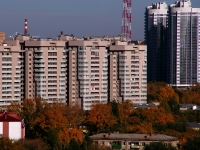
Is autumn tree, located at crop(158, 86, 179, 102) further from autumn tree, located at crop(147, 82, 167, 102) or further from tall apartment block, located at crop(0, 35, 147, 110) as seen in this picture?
tall apartment block, located at crop(0, 35, 147, 110)

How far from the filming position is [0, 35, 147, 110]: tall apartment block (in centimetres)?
3581

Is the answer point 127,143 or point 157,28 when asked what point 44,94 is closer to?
point 127,143

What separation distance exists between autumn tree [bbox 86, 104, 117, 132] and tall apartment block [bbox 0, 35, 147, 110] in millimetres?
4674

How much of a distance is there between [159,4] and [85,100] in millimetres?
26320

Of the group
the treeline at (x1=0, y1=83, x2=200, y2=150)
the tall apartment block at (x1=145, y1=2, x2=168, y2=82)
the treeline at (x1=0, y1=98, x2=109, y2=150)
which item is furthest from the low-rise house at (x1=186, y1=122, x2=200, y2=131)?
the tall apartment block at (x1=145, y1=2, x2=168, y2=82)

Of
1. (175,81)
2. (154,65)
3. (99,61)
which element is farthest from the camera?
(154,65)

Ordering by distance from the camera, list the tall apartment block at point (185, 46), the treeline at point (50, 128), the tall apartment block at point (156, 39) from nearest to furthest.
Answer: the treeline at point (50, 128) → the tall apartment block at point (185, 46) → the tall apartment block at point (156, 39)

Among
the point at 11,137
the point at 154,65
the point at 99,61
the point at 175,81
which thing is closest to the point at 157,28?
the point at 154,65

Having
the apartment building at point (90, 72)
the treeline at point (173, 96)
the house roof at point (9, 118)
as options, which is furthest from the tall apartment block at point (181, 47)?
the house roof at point (9, 118)

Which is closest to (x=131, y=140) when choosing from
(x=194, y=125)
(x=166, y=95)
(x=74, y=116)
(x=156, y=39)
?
(x=194, y=125)

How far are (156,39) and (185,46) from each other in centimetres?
512

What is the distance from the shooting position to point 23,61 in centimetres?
3650

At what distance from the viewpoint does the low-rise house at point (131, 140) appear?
26203mm

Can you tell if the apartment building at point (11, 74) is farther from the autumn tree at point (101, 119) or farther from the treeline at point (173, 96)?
the treeline at point (173, 96)
